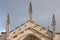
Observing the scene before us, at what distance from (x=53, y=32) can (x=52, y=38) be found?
100 cm

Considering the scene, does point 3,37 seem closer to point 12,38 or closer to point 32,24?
point 12,38

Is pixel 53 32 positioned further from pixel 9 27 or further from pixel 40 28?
pixel 9 27

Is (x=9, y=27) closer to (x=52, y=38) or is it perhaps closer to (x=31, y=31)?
(x=31, y=31)

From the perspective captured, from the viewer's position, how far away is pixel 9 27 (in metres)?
43.0

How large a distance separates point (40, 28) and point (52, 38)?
8.32ft

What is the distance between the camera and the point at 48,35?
42.7 m

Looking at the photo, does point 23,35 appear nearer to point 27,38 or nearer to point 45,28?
point 27,38

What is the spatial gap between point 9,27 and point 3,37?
1990 millimetres

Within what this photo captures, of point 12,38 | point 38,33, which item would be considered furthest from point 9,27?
point 38,33

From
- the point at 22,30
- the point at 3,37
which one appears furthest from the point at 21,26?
the point at 3,37

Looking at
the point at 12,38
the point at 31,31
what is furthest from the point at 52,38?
the point at 12,38

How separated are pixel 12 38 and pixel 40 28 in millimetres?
4852

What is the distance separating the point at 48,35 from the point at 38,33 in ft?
5.48

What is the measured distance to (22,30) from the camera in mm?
43094
